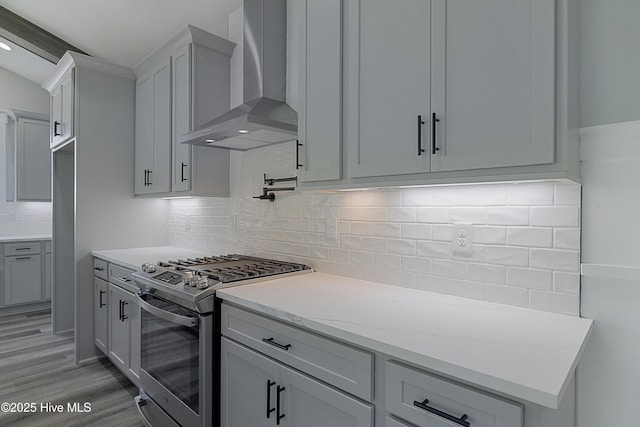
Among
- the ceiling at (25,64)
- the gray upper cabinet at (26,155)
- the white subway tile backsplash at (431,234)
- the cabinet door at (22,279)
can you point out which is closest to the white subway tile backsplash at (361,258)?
the white subway tile backsplash at (431,234)

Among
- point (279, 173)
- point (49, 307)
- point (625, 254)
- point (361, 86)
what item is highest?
point (361, 86)

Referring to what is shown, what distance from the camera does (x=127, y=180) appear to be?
341 centimetres

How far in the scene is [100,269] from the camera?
310 cm

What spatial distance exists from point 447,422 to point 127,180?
3.37 meters

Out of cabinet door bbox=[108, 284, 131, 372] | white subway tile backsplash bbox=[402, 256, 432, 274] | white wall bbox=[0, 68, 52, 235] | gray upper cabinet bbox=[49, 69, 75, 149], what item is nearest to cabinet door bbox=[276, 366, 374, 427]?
white subway tile backsplash bbox=[402, 256, 432, 274]

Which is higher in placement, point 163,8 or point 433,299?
point 163,8

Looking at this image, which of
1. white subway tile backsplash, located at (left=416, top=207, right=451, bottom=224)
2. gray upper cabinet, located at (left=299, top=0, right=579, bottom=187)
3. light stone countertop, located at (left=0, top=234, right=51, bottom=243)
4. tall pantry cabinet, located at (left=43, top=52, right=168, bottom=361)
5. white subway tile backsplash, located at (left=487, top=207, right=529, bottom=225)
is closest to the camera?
gray upper cabinet, located at (left=299, top=0, right=579, bottom=187)

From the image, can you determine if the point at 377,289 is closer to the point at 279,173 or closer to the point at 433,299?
the point at 433,299

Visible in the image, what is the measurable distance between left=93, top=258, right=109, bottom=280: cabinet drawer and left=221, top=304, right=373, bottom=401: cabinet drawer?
185 centimetres

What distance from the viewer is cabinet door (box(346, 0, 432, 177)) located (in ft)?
4.48

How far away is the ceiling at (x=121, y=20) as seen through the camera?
9.36 feet

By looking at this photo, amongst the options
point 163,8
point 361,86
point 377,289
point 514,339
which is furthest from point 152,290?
point 163,8

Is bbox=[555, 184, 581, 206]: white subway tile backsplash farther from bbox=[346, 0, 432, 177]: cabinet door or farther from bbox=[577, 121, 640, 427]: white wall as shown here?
bbox=[346, 0, 432, 177]: cabinet door

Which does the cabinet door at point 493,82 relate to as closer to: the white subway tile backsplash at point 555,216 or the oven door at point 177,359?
the white subway tile backsplash at point 555,216
